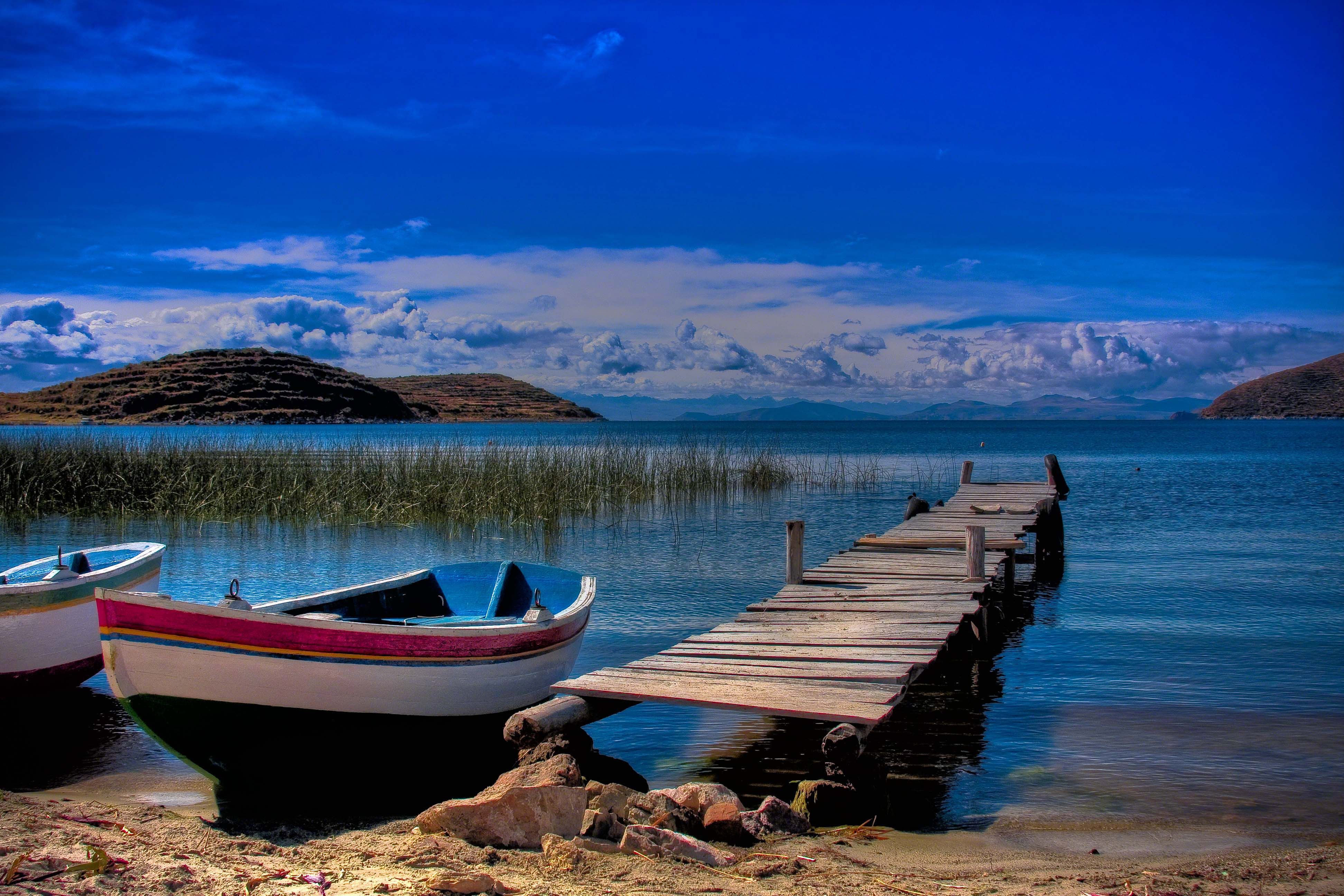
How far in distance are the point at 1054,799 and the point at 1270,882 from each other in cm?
142

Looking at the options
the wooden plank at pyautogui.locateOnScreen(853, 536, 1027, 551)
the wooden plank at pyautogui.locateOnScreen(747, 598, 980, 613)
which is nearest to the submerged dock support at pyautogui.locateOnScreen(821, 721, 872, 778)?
the wooden plank at pyautogui.locateOnScreen(747, 598, 980, 613)

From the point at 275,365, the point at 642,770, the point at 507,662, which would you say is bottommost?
the point at 642,770

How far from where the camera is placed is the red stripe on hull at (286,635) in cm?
493

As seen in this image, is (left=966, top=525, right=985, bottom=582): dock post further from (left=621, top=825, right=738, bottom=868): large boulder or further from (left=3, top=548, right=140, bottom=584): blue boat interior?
(left=3, top=548, right=140, bottom=584): blue boat interior

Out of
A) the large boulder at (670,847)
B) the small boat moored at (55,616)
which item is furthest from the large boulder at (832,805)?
the small boat moored at (55,616)

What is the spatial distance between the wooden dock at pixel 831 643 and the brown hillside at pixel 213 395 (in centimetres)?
8840

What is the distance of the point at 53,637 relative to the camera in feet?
23.8

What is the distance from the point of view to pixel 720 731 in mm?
7066

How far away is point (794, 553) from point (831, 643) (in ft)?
8.86

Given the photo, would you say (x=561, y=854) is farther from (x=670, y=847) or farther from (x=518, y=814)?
(x=670, y=847)

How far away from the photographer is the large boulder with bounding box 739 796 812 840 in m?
4.78

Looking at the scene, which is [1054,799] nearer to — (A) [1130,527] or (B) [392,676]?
(B) [392,676]

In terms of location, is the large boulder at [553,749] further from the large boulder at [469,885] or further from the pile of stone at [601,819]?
the large boulder at [469,885]

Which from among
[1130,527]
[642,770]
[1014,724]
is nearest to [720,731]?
[642,770]
